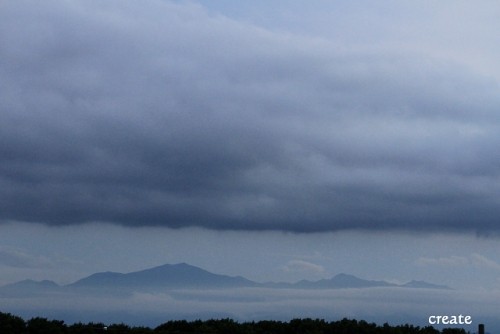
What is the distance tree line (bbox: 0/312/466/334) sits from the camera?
145 ft

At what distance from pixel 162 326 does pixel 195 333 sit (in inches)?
115

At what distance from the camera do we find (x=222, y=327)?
1892 inches

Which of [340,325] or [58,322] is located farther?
[340,325]

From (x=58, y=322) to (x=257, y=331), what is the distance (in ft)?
35.2

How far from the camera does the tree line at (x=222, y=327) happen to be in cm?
4431

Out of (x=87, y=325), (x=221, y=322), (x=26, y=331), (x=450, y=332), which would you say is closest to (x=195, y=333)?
(x=221, y=322)

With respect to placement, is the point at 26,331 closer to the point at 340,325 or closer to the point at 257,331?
the point at 257,331

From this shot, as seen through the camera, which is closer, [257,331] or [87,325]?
[87,325]

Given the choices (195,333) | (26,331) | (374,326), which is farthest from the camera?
(374,326)

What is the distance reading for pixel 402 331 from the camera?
164 ft

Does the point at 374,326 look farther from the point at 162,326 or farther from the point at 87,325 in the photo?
the point at 87,325

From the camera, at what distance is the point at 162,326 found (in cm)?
4953

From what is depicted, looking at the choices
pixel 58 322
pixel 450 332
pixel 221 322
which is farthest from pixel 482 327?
pixel 58 322

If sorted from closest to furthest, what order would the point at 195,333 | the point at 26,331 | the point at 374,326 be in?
the point at 26,331 < the point at 195,333 < the point at 374,326
